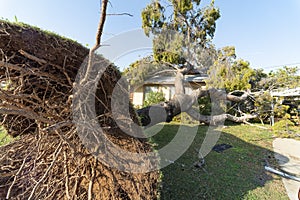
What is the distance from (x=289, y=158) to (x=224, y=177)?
256 centimetres

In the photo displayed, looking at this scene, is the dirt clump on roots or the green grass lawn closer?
the dirt clump on roots

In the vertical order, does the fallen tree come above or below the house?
below

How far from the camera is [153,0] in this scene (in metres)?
8.14

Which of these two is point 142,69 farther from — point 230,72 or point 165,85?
point 230,72

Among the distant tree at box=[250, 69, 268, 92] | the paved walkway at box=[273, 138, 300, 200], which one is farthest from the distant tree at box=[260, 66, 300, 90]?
the paved walkway at box=[273, 138, 300, 200]

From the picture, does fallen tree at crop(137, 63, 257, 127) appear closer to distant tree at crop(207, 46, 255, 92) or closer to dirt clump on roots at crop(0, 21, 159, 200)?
distant tree at crop(207, 46, 255, 92)

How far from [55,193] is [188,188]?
2.03 m

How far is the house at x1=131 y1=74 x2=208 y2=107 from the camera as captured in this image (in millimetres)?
11364

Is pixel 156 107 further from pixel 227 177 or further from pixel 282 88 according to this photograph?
pixel 282 88

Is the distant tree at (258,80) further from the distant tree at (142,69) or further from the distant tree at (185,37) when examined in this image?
the distant tree at (142,69)

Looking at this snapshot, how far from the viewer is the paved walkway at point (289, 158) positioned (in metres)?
2.78

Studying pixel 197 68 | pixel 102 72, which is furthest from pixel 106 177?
pixel 197 68

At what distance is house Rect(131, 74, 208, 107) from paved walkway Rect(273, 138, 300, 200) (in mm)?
6505

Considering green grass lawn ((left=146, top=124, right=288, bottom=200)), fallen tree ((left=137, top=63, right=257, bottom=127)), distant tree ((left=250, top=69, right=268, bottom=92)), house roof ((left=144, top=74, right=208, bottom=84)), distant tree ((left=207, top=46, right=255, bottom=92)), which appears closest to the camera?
green grass lawn ((left=146, top=124, right=288, bottom=200))
